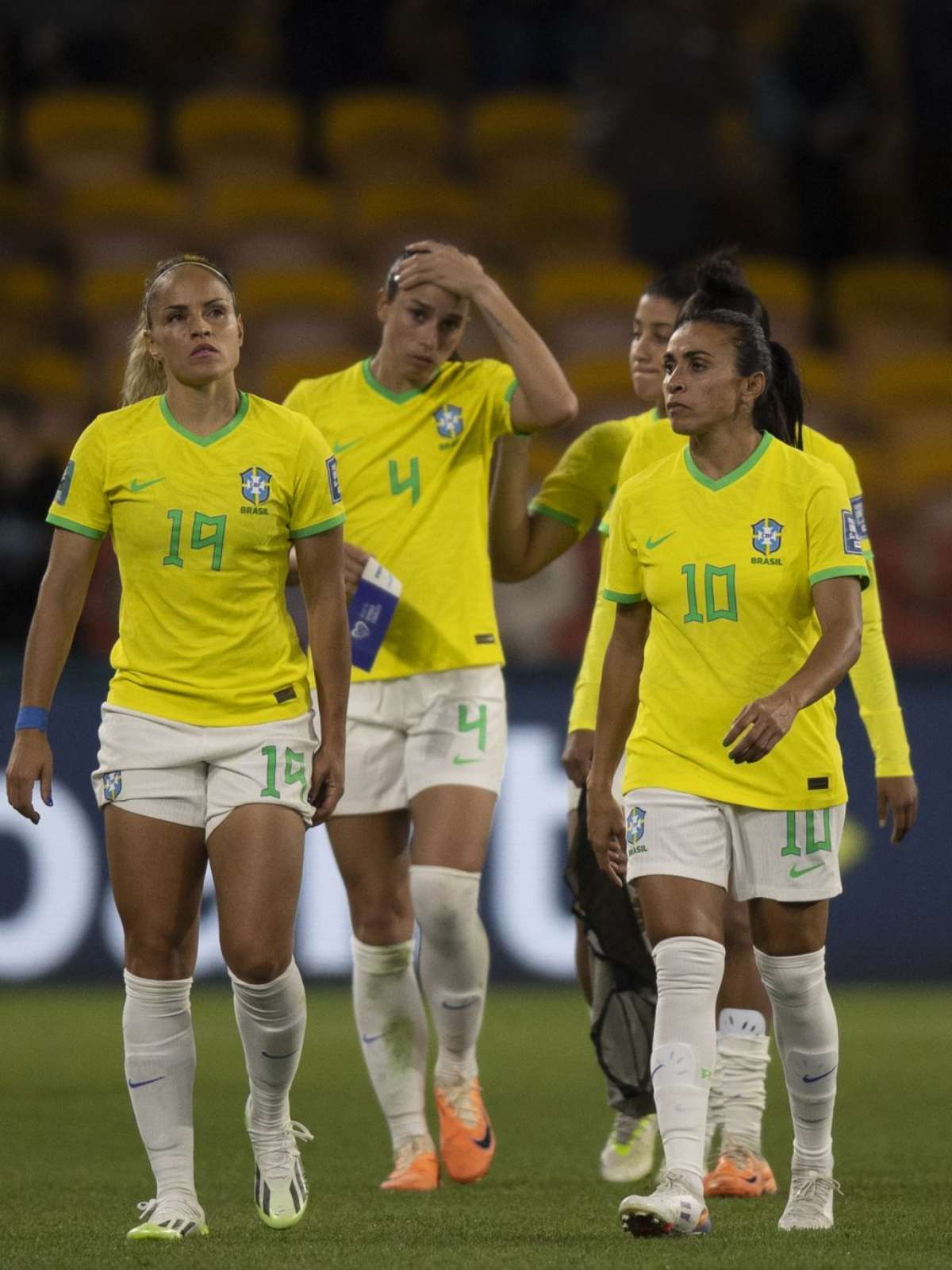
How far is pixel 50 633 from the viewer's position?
5.00 m

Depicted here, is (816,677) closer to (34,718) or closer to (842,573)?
(842,573)

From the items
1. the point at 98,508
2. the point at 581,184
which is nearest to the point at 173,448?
the point at 98,508

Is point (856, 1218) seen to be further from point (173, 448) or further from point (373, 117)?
point (373, 117)

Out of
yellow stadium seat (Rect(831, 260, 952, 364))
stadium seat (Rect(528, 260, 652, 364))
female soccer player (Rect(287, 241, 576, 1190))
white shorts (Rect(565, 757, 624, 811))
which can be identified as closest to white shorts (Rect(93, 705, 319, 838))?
female soccer player (Rect(287, 241, 576, 1190))

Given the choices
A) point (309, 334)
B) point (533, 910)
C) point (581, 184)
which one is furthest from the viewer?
point (581, 184)

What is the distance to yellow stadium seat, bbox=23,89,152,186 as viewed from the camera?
14633 millimetres

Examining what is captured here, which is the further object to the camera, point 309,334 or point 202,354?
point 309,334

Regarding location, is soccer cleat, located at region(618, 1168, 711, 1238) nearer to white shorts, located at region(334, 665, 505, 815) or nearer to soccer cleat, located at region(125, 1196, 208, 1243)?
soccer cleat, located at region(125, 1196, 208, 1243)

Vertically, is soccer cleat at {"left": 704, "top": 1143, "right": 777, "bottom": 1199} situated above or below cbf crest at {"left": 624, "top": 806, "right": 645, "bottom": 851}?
below

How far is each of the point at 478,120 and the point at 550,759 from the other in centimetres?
647

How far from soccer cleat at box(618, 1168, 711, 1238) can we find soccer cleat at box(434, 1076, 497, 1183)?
130 centimetres

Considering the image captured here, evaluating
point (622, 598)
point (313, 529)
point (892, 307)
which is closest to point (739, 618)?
point (622, 598)

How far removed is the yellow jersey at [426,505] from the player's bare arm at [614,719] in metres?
1.16

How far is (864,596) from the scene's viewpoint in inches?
220
